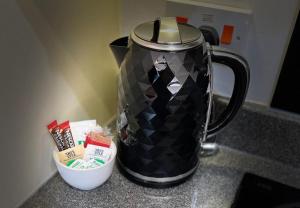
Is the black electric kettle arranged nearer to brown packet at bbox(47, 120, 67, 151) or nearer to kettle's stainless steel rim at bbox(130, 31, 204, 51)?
kettle's stainless steel rim at bbox(130, 31, 204, 51)

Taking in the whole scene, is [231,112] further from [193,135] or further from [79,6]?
[79,6]

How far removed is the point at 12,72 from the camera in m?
0.58

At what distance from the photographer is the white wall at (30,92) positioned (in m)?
0.57

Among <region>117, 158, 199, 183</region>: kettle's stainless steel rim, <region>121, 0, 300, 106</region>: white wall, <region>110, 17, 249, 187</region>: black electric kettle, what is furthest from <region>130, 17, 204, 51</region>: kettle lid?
<region>117, 158, 199, 183</region>: kettle's stainless steel rim

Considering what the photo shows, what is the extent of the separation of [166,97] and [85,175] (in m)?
0.21

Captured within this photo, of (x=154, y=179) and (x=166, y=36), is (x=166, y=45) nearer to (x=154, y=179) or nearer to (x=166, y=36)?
(x=166, y=36)

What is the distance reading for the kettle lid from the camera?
598 mm

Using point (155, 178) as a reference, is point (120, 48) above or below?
above

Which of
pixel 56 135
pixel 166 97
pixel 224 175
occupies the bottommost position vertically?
pixel 224 175

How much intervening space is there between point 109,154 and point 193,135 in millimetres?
170

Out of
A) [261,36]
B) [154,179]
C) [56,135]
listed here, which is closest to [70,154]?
[56,135]

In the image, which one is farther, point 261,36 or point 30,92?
point 261,36

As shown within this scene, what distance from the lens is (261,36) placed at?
0.73 meters

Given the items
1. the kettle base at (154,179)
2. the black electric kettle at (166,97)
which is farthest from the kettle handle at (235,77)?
the kettle base at (154,179)
